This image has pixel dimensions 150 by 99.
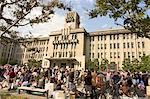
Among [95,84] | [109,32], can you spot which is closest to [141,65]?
[109,32]

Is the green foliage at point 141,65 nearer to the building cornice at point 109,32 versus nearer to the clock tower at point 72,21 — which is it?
the building cornice at point 109,32

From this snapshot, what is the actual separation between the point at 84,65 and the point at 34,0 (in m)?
54.3

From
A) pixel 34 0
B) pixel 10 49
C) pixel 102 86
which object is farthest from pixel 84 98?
pixel 10 49

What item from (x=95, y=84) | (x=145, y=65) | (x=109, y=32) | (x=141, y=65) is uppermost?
(x=109, y=32)

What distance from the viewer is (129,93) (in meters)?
13.0

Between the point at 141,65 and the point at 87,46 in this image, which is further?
the point at 87,46

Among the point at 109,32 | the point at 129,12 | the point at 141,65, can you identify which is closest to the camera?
the point at 129,12

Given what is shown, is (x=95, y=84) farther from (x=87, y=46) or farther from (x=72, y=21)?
(x=72, y=21)

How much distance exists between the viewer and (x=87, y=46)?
75.6 meters

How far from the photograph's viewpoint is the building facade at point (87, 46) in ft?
224

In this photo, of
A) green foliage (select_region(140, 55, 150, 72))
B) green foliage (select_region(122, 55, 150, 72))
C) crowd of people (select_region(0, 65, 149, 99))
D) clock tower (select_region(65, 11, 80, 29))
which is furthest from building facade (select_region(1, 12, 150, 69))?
crowd of people (select_region(0, 65, 149, 99))

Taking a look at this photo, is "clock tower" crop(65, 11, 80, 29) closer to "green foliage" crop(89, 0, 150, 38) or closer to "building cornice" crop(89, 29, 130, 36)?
"building cornice" crop(89, 29, 130, 36)

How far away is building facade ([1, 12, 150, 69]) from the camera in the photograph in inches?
2692

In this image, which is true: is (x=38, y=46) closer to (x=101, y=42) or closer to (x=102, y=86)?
(x=101, y=42)
